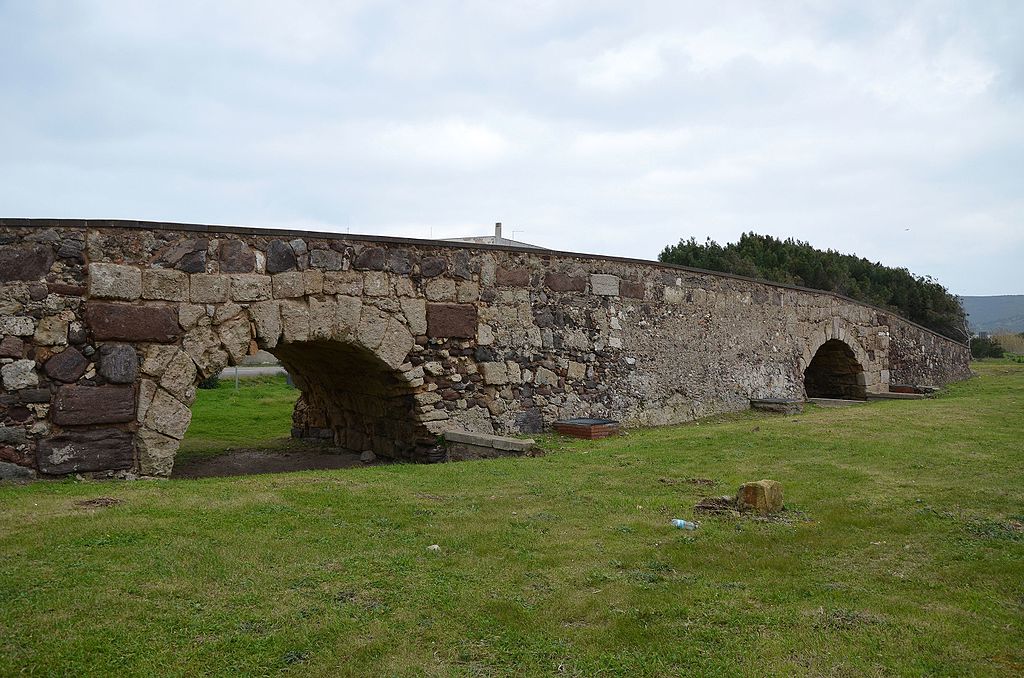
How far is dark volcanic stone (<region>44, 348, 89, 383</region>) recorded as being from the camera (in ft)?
22.6

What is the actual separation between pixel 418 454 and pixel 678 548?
515 centimetres

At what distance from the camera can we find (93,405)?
23.0 ft

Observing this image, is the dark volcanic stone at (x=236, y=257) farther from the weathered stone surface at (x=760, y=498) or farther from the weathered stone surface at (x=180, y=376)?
the weathered stone surface at (x=760, y=498)

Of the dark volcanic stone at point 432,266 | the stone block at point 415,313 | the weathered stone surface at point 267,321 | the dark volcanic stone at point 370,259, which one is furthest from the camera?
the dark volcanic stone at point 432,266

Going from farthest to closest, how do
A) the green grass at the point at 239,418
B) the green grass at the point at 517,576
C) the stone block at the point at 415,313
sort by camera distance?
the green grass at the point at 239,418
the stone block at the point at 415,313
the green grass at the point at 517,576

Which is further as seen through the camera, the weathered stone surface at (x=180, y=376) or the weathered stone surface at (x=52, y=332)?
the weathered stone surface at (x=180, y=376)

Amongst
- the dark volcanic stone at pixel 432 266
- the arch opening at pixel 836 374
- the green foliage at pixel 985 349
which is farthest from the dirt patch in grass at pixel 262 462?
the green foliage at pixel 985 349

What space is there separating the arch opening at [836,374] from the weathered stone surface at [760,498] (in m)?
11.5

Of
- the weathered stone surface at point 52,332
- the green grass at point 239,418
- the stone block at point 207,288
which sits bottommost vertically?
the green grass at point 239,418

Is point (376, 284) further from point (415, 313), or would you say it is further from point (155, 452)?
point (155, 452)

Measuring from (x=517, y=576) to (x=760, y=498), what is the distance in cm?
202

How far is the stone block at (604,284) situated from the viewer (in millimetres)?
10477

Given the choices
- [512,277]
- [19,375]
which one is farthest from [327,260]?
[19,375]

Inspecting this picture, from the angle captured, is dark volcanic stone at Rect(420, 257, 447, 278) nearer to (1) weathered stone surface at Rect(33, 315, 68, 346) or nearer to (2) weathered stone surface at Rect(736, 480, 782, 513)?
(1) weathered stone surface at Rect(33, 315, 68, 346)
